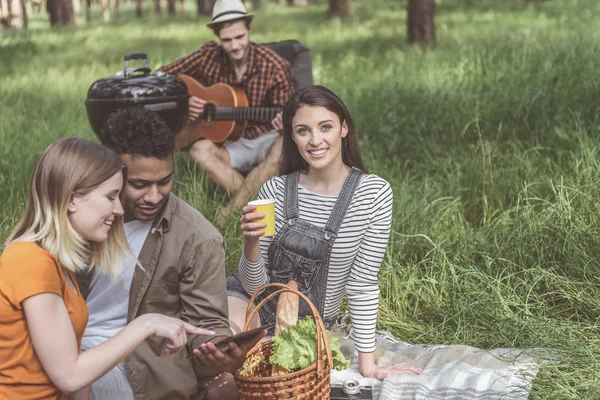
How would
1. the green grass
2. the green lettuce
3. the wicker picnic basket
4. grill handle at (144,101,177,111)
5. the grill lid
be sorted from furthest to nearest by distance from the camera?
1. grill handle at (144,101,177,111)
2. the grill lid
3. the green grass
4. the green lettuce
5. the wicker picnic basket

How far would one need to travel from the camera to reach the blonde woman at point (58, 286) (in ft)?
8.09

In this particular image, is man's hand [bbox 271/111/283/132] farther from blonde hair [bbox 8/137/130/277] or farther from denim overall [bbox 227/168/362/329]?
blonde hair [bbox 8/137/130/277]

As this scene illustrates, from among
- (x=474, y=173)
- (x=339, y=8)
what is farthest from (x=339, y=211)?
(x=339, y=8)

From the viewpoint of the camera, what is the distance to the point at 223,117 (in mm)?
6027

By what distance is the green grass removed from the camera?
13.3 ft

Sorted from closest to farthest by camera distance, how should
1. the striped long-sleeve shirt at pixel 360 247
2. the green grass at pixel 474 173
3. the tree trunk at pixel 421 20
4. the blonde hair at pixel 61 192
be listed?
the blonde hair at pixel 61 192 → the striped long-sleeve shirt at pixel 360 247 → the green grass at pixel 474 173 → the tree trunk at pixel 421 20

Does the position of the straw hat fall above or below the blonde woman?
above

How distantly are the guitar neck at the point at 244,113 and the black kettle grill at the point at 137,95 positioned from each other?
0.83 metres

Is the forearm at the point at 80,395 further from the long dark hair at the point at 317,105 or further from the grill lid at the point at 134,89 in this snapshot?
the grill lid at the point at 134,89

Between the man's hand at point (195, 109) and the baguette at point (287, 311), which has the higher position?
the man's hand at point (195, 109)

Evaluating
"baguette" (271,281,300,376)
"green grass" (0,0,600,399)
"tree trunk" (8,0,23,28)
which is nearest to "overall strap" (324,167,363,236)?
"baguette" (271,281,300,376)

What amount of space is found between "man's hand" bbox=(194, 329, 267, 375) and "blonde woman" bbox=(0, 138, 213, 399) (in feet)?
Answer: 0.61

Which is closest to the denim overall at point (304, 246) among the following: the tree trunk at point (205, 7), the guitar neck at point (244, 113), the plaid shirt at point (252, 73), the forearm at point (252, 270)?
the forearm at point (252, 270)

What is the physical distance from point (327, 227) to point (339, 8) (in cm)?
1689
